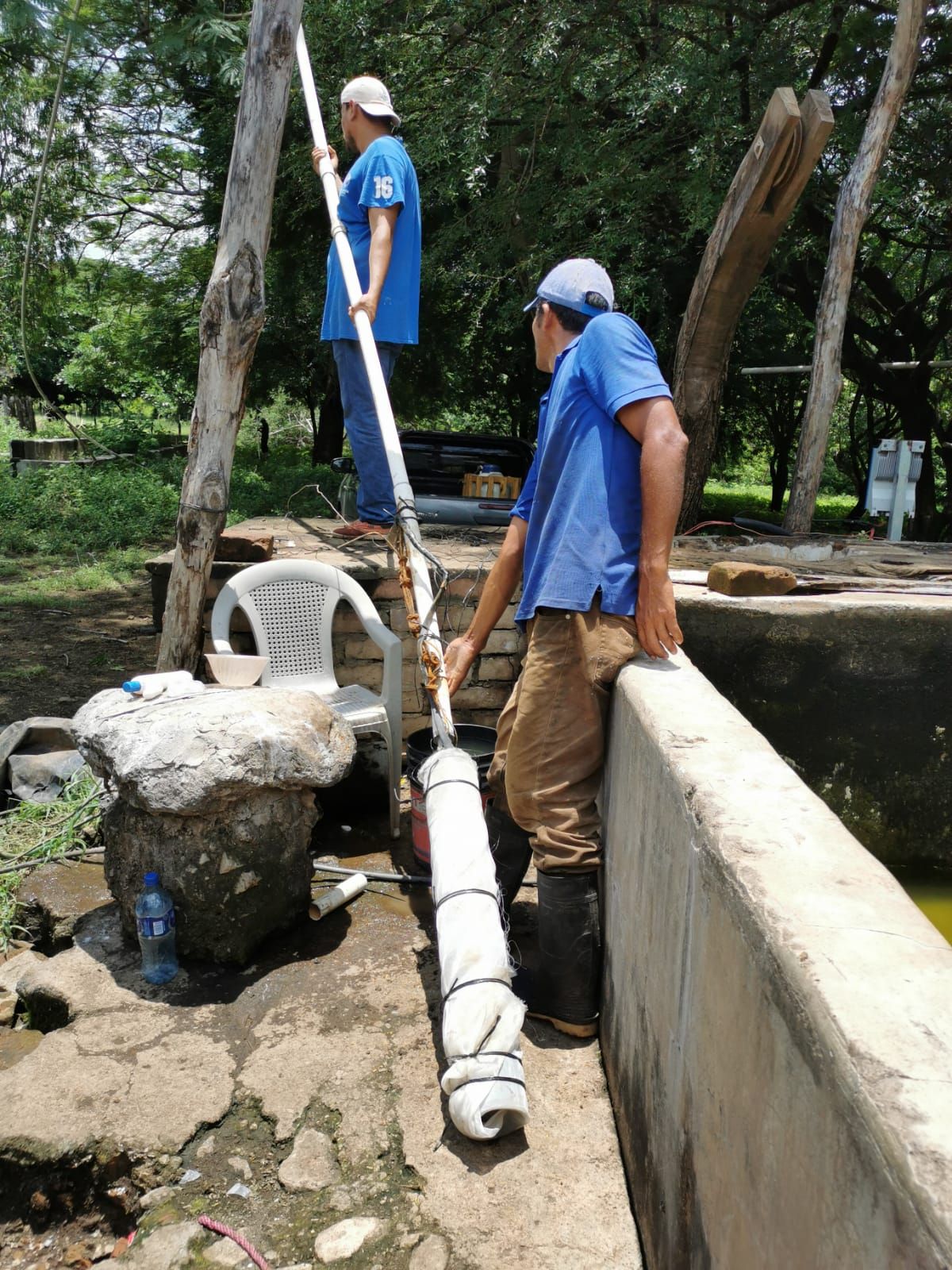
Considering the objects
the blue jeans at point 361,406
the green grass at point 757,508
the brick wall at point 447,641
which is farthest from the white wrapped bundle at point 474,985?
the green grass at point 757,508

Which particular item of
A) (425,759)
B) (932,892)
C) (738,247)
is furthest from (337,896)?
(738,247)

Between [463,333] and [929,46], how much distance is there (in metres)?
6.74

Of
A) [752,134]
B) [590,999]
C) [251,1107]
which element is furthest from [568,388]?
[752,134]

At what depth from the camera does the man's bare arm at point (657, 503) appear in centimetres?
280

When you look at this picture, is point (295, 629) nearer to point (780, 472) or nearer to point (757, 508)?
point (757, 508)

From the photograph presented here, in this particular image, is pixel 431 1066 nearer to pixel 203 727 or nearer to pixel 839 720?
pixel 203 727

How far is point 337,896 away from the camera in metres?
3.83

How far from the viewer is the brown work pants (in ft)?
9.71

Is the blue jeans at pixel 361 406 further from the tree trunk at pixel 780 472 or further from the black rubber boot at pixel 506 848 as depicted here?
the tree trunk at pixel 780 472

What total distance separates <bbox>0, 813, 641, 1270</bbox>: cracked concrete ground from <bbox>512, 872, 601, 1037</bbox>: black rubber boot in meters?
0.08

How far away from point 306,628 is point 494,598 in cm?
149

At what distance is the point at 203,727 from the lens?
331 centimetres

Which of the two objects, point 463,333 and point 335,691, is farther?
point 463,333

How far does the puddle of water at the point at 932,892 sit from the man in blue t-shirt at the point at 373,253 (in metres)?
2.93
